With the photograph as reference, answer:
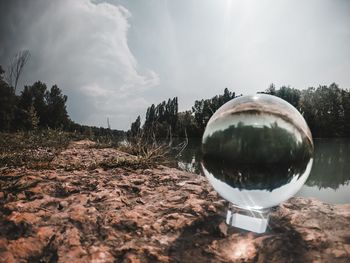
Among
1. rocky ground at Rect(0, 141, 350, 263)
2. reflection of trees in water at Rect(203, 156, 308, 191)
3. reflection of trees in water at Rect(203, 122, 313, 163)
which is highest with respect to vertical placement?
reflection of trees in water at Rect(203, 122, 313, 163)

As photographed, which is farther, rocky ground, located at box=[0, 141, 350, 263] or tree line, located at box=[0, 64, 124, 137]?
A: tree line, located at box=[0, 64, 124, 137]

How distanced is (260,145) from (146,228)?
0.92 m

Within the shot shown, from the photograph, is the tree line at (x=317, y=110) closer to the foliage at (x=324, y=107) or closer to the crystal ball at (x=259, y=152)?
the foliage at (x=324, y=107)

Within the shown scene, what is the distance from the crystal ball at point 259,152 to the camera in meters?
1.44

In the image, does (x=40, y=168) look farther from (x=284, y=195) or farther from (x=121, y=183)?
(x=284, y=195)

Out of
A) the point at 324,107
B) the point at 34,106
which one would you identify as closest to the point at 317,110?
the point at 324,107

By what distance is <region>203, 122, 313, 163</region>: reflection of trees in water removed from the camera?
1.43m

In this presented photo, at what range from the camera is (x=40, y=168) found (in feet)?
10.00

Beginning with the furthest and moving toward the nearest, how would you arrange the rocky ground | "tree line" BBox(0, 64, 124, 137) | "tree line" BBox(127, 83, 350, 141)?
"tree line" BBox(127, 83, 350, 141), "tree line" BBox(0, 64, 124, 137), the rocky ground

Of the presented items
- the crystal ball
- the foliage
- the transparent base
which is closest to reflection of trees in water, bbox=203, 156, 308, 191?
the crystal ball

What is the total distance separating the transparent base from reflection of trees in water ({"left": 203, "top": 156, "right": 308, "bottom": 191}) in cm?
20

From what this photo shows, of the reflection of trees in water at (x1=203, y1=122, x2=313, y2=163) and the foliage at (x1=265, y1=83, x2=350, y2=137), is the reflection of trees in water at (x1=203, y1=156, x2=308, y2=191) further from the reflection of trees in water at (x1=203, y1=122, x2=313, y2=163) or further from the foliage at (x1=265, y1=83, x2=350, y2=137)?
the foliage at (x1=265, y1=83, x2=350, y2=137)

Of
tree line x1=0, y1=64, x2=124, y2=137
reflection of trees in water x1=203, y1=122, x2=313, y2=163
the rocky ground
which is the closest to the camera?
the rocky ground

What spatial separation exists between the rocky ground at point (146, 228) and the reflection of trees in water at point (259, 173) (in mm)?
291
